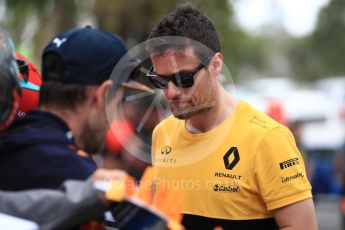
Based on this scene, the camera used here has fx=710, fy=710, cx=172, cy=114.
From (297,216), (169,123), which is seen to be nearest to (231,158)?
(297,216)

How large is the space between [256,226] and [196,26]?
96 centimetres

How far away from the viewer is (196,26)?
329 centimetres

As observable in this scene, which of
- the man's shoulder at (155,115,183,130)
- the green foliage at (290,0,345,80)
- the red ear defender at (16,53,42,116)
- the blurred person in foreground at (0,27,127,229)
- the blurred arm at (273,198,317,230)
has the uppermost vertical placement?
the green foliage at (290,0,345,80)

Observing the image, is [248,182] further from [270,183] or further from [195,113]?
[195,113]

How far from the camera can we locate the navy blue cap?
2586 mm

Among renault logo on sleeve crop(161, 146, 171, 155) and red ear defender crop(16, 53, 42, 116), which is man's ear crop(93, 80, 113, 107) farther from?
renault logo on sleeve crop(161, 146, 171, 155)

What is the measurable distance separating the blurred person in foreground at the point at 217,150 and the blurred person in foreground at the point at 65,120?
57cm

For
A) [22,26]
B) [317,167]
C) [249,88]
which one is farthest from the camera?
[249,88]

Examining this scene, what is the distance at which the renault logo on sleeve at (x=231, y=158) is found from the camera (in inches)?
127

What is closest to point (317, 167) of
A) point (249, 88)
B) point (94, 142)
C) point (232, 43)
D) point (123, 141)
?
point (232, 43)

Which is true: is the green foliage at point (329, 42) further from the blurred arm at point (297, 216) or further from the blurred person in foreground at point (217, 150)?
the blurred arm at point (297, 216)

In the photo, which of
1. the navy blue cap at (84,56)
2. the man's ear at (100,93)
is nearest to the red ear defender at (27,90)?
the navy blue cap at (84,56)

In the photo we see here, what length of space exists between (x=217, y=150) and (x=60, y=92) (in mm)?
977

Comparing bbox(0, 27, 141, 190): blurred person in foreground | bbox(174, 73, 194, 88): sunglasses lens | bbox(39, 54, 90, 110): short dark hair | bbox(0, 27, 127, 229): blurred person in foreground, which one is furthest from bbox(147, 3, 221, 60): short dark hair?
bbox(0, 27, 127, 229): blurred person in foreground
